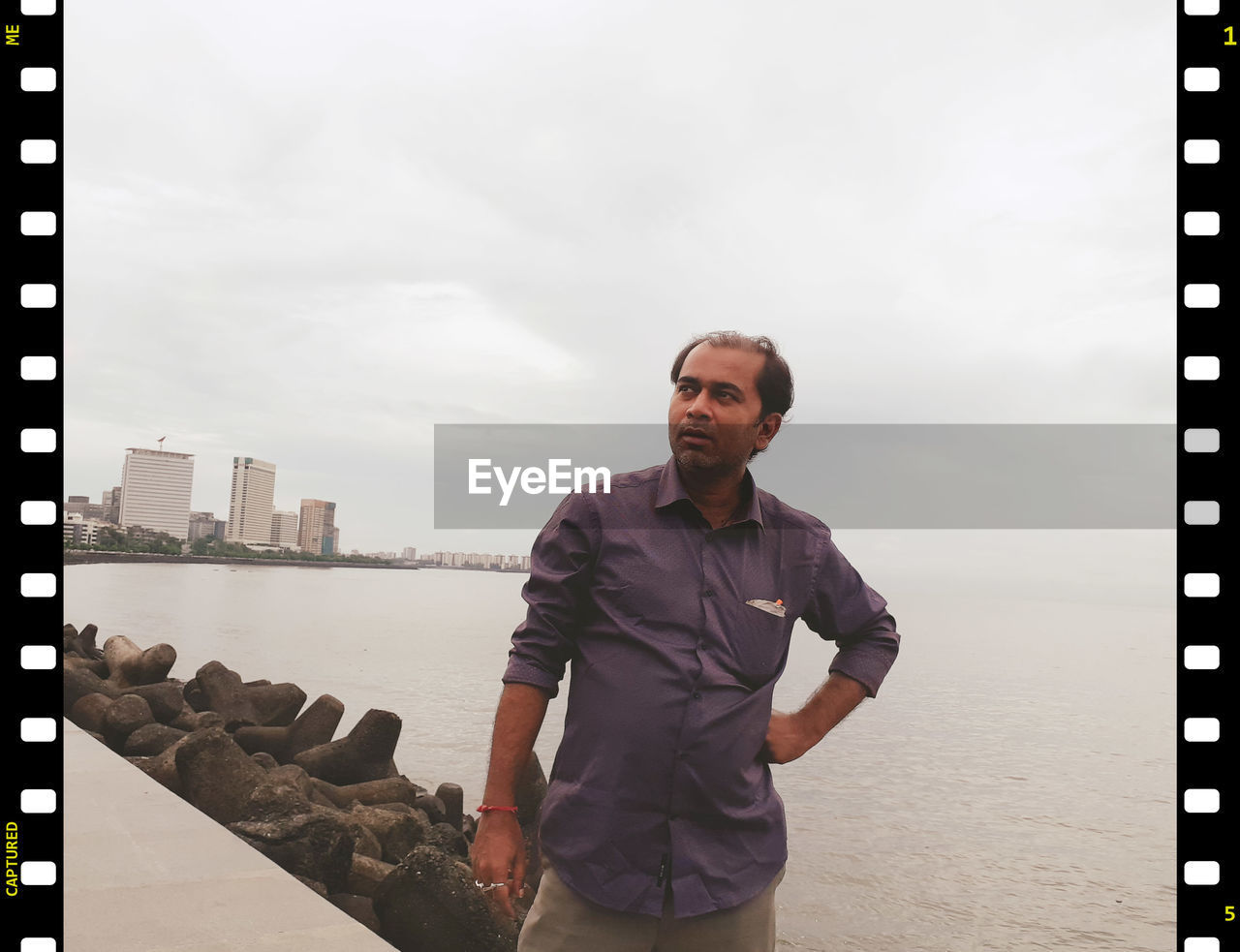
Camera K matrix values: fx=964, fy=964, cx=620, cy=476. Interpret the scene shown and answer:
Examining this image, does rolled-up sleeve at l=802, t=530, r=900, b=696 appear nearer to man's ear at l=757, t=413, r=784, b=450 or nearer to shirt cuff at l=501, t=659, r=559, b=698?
man's ear at l=757, t=413, r=784, b=450

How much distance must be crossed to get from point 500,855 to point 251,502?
6819 inches

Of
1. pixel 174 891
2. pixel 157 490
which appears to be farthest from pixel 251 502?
pixel 174 891

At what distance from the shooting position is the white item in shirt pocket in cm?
220

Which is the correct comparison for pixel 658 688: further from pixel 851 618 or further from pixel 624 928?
pixel 851 618

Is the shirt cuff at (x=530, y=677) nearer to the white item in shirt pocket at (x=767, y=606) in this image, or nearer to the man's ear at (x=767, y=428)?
the white item in shirt pocket at (x=767, y=606)

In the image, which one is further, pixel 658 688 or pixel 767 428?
pixel 767 428

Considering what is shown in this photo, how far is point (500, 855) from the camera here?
2.19 metres

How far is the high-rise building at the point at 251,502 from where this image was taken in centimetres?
16062

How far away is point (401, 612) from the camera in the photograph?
70.3 meters
